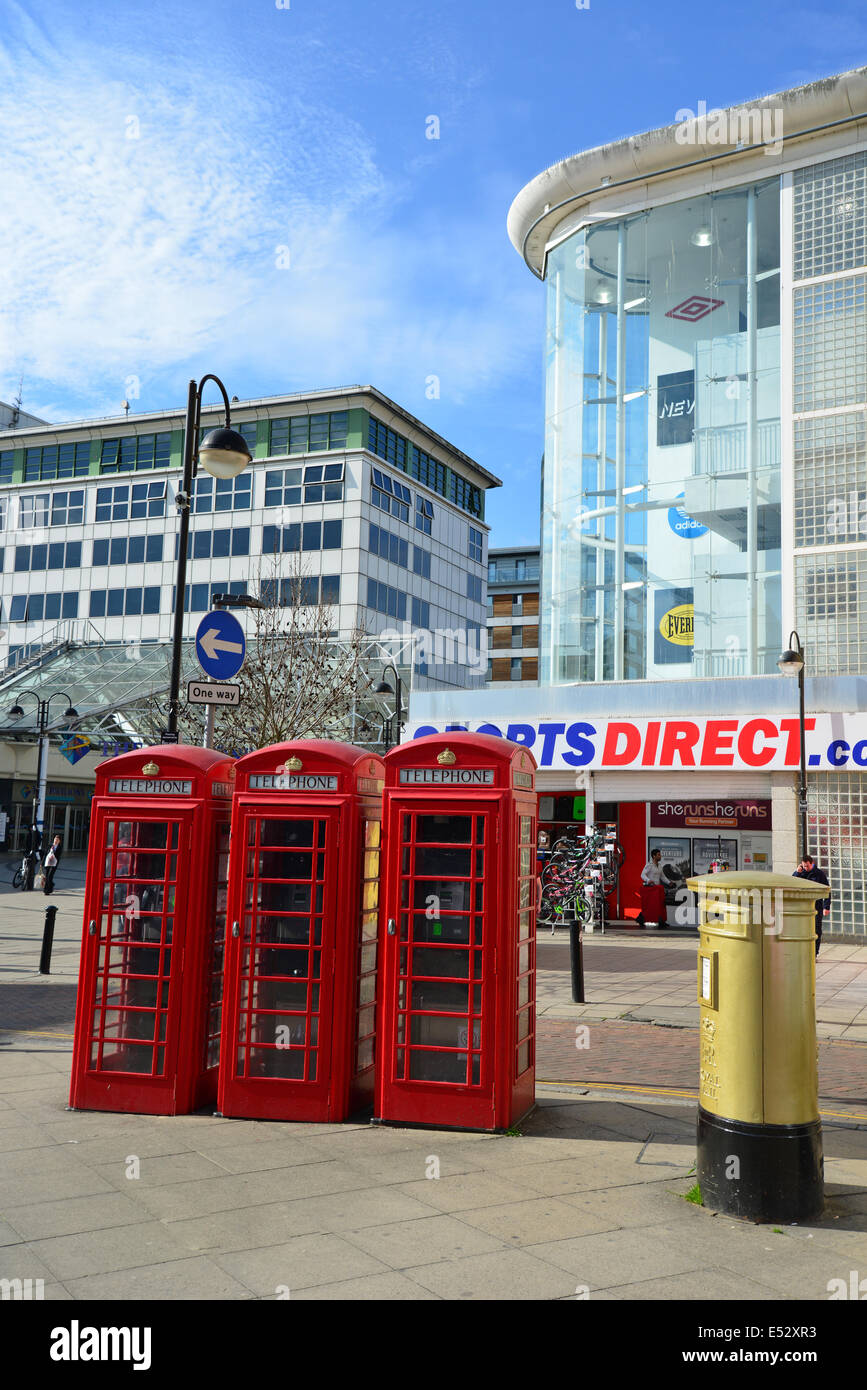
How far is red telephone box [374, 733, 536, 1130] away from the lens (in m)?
7.00

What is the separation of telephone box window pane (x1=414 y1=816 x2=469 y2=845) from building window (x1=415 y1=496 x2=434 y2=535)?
48039mm

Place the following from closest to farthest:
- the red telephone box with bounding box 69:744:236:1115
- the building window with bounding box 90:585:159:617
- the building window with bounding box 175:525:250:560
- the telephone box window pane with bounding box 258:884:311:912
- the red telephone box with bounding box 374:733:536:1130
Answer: the red telephone box with bounding box 374:733:536:1130 < the telephone box window pane with bounding box 258:884:311:912 < the red telephone box with bounding box 69:744:236:1115 < the building window with bounding box 175:525:250:560 < the building window with bounding box 90:585:159:617

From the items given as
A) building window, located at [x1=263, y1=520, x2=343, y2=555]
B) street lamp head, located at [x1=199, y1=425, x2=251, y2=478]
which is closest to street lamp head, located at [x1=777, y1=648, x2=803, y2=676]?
street lamp head, located at [x1=199, y1=425, x2=251, y2=478]

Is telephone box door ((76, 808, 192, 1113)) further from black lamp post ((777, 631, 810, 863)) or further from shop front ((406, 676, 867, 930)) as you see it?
shop front ((406, 676, 867, 930))

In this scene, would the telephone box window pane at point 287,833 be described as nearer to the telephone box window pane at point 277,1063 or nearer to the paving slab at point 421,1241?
the telephone box window pane at point 277,1063

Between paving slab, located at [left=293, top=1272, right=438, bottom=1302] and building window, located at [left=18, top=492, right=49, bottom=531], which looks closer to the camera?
paving slab, located at [left=293, top=1272, right=438, bottom=1302]

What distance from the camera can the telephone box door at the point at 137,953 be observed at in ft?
24.6

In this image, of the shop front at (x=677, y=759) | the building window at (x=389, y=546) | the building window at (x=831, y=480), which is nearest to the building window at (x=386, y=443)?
the building window at (x=389, y=546)

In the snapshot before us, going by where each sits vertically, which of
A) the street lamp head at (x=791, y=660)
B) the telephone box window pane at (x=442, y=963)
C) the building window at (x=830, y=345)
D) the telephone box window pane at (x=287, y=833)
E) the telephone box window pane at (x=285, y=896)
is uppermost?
the building window at (x=830, y=345)

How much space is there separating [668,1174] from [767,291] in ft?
75.4

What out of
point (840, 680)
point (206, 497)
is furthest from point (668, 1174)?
point (206, 497)

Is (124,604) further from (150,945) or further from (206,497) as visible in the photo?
(150,945)

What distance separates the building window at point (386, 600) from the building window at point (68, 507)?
16546mm

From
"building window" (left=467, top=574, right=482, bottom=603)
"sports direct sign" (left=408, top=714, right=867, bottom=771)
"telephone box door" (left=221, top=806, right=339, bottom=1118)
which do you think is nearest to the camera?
"telephone box door" (left=221, top=806, right=339, bottom=1118)
